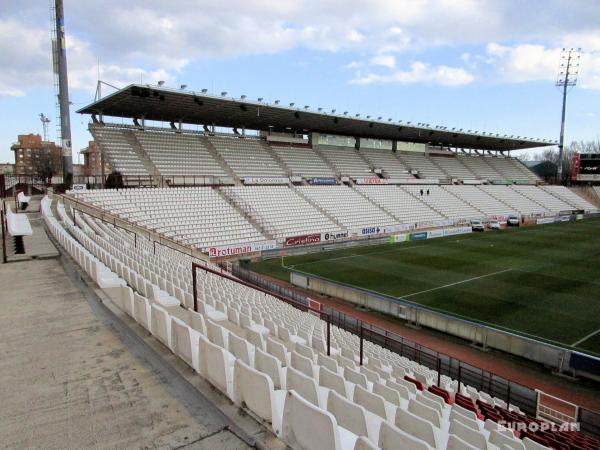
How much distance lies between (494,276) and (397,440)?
21.9 meters

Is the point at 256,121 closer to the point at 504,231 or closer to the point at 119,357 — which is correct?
the point at 504,231

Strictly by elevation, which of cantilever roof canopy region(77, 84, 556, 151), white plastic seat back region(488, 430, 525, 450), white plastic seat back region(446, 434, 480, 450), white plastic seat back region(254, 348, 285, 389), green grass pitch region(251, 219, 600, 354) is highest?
cantilever roof canopy region(77, 84, 556, 151)

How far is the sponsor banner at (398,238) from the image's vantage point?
112 feet

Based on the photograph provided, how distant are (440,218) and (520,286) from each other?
23502 millimetres

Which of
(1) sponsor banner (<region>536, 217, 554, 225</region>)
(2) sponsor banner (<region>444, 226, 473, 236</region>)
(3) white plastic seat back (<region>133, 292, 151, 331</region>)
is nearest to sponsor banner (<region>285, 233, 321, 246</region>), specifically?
(2) sponsor banner (<region>444, 226, 473, 236</region>)

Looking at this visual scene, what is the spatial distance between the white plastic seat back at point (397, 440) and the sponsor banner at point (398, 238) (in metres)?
31.8

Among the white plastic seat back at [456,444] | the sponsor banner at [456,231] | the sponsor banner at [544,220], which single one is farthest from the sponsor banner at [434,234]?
the white plastic seat back at [456,444]

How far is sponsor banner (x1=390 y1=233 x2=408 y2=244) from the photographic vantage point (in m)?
34.0

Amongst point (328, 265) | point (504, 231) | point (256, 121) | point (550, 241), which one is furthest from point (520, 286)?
point (256, 121)

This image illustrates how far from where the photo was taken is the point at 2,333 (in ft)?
20.6

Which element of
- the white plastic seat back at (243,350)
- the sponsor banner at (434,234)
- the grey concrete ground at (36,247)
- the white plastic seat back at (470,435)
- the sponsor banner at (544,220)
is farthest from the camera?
the sponsor banner at (544,220)

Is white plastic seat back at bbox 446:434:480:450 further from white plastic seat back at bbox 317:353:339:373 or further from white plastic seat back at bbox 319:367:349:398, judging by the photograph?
white plastic seat back at bbox 317:353:339:373

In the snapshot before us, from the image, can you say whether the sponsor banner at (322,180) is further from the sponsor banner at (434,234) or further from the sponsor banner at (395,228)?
the sponsor banner at (434,234)

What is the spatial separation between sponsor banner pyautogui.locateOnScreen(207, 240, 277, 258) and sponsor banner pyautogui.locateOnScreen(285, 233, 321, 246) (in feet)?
4.58
